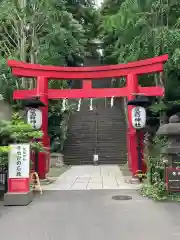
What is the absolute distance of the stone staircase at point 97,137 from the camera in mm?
20828

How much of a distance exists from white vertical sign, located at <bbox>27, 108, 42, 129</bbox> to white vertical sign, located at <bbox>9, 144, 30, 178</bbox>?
12.1 ft

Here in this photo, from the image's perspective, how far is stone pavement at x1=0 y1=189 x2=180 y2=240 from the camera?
18.6 ft

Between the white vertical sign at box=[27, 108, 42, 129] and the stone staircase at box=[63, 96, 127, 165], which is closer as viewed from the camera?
the white vertical sign at box=[27, 108, 42, 129]

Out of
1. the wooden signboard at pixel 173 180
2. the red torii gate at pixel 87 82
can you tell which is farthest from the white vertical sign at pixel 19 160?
the wooden signboard at pixel 173 180

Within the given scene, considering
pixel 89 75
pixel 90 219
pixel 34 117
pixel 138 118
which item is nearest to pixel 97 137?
pixel 89 75

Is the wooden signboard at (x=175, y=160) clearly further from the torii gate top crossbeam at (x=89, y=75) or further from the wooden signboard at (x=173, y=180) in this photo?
the torii gate top crossbeam at (x=89, y=75)

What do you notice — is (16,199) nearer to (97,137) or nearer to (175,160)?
(175,160)

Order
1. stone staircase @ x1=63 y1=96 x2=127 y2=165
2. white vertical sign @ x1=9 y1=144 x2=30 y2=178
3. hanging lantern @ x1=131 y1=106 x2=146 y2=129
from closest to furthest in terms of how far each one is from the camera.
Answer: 1. white vertical sign @ x1=9 y1=144 x2=30 y2=178
2. hanging lantern @ x1=131 y1=106 x2=146 y2=129
3. stone staircase @ x1=63 y1=96 x2=127 y2=165

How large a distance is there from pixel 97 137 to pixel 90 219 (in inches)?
640

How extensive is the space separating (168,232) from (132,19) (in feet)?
38.9

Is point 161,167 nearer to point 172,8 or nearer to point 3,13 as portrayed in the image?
point 172,8

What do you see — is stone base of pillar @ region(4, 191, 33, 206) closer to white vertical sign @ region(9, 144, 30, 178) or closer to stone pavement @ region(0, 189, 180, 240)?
stone pavement @ region(0, 189, 180, 240)

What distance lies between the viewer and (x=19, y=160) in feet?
28.9

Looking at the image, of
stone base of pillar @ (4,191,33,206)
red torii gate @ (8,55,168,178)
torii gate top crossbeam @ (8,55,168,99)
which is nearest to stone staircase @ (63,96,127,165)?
red torii gate @ (8,55,168,178)
